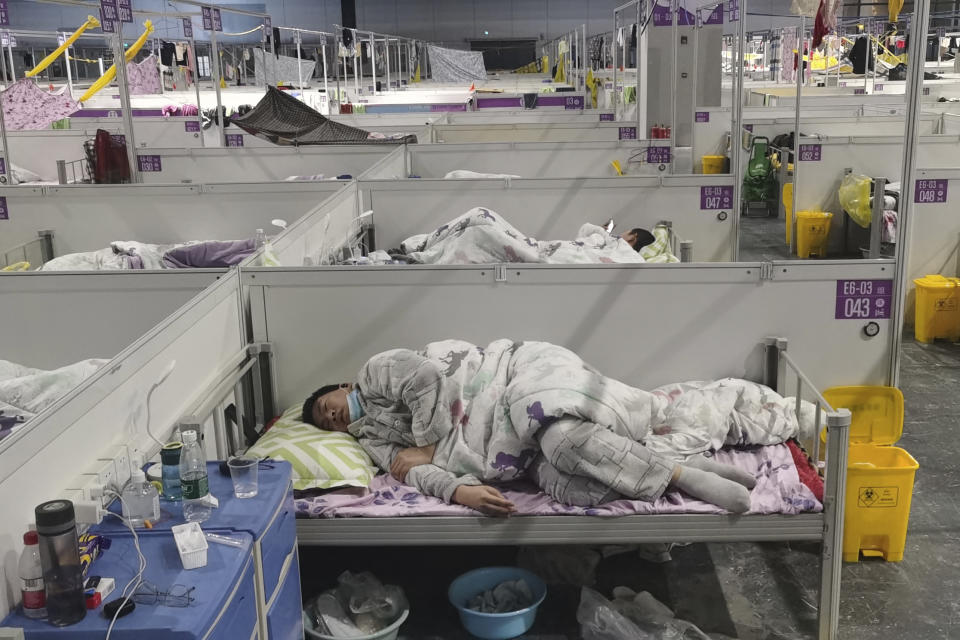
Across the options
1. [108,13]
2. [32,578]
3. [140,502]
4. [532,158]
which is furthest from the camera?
[532,158]

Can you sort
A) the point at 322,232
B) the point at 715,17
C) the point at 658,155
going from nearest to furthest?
the point at 322,232 < the point at 658,155 < the point at 715,17

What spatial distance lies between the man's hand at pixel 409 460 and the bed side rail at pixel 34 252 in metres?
2.77

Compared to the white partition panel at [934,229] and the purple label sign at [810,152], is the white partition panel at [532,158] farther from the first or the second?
the white partition panel at [934,229]

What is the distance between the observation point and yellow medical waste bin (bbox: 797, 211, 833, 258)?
7.41 m

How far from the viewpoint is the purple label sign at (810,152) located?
7.23 m

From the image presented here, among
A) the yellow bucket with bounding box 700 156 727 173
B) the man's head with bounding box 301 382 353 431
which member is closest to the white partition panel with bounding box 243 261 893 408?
the man's head with bounding box 301 382 353 431

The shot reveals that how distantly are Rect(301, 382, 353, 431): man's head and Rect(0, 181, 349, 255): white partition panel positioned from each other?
2.00m

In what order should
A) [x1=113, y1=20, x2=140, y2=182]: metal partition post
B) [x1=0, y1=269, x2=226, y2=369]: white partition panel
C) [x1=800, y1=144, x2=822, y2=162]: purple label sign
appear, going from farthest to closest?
[x1=800, y1=144, x2=822, y2=162]: purple label sign
[x1=113, y1=20, x2=140, y2=182]: metal partition post
[x1=0, y1=269, x2=226, y2=369]: white partition panel

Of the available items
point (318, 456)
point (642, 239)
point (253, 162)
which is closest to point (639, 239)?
point (642, 239)

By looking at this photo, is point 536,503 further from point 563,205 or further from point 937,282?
point 937,282

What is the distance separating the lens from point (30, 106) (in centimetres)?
746

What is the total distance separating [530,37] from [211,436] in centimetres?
2407

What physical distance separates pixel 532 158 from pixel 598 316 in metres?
3.37

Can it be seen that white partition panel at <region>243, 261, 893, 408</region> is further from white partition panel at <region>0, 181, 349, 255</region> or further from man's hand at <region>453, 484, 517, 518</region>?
white partition panel at <region>0, 181, 349, 255</region>
